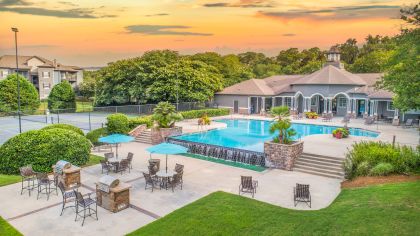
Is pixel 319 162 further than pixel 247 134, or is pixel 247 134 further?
pixel 247 134

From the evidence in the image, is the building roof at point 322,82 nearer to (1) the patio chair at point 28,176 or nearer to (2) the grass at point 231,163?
(2) the grass at point 231,163

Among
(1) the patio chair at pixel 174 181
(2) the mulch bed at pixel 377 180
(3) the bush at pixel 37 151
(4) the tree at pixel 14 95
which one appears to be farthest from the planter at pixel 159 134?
(4) the tree at pixel 14 95

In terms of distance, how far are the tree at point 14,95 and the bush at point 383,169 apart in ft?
153

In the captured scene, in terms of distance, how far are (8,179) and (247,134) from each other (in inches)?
796

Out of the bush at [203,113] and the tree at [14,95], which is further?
the tree at [14,95]

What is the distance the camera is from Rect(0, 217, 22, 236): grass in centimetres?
908

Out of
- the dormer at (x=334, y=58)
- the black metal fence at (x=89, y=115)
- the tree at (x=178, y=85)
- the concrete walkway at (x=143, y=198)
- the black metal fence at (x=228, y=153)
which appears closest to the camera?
the concrete walkway at (x=143, y=198)

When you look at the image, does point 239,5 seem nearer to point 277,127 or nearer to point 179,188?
point 277,127

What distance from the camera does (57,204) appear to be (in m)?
11.4

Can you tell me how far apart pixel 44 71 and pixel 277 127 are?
63.0m

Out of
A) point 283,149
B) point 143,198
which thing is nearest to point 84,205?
point 143,198

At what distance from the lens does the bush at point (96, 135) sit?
24.2m

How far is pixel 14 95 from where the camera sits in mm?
45781

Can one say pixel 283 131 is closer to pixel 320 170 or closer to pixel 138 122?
pixel 320 170
